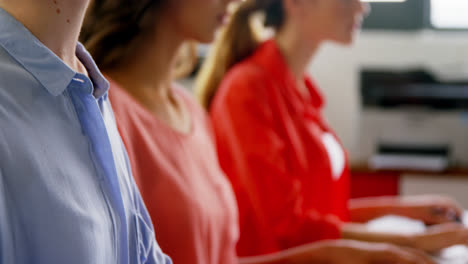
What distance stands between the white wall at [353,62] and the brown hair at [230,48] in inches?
70.8

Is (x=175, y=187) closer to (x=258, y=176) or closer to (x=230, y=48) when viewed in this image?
(x=258, y=176)

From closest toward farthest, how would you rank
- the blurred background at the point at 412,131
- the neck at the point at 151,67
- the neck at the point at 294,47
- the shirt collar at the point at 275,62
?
1. the neck at the point at 151,67
2. the shirt collar at the point at 275,62
3. the neck at the point at 294,47
4. the blurred background at the point at 412,131

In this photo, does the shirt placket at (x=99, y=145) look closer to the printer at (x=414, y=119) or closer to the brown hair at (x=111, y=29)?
the brown hair at (x=111, y=29)

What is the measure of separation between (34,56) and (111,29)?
54cm

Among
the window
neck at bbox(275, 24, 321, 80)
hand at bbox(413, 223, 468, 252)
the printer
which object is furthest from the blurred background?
hand at bbox(413, 223, 468, 252)

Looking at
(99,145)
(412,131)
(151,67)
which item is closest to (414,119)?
(412,131)

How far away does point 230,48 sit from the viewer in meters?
1.59

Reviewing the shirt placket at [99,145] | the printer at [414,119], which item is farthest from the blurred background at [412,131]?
the shirt placket at [99,145]

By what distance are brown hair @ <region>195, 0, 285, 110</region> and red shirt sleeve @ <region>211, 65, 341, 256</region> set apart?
17 centimetres

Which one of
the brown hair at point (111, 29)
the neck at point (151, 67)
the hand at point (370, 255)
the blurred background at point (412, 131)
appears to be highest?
the brown hair at point (111, 29)

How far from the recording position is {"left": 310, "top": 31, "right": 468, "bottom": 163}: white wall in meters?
3.35

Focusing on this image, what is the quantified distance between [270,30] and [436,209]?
66 cm

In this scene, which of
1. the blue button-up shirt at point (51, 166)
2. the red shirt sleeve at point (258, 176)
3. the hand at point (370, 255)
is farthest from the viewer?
the red shirt sleeve at point (258, 176)

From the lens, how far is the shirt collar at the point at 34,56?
19.0 inches
